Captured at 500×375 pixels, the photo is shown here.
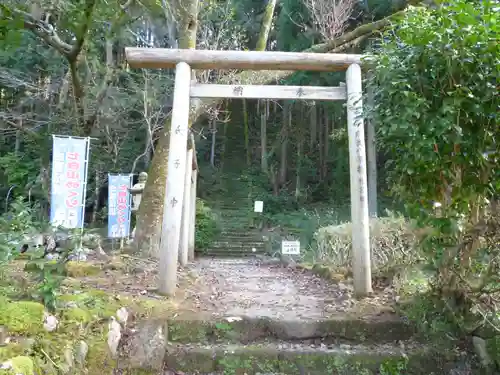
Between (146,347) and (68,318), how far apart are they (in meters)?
0.73

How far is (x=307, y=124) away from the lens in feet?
70.4

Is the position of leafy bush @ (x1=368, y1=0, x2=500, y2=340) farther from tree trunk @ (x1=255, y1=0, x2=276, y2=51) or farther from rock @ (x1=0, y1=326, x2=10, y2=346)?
tree trunk @ (x1=255, y1=0, x2=276, y2=51)

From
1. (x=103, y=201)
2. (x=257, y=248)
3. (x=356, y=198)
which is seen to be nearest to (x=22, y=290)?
(x=356, y=198)

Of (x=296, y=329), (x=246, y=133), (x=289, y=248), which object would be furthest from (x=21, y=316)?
(x=246, y=133)

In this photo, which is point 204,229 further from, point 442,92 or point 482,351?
point 442,92

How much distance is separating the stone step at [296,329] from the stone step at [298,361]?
0.19 m

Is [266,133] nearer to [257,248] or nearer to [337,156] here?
[337,156]

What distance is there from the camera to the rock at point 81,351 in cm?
265

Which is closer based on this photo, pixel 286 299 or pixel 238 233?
pixel 286 299

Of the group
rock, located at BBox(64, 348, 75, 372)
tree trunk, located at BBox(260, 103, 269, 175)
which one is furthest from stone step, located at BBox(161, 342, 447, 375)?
tree trunk, located at BBox(260, 103, 269, 175)

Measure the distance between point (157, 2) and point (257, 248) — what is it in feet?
31.4

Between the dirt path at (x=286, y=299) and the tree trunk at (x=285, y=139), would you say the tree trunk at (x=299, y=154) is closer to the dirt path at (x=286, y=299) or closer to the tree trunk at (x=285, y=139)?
the tree trunk at (x=285, y=139)

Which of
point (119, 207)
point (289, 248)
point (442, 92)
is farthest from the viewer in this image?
point (119, 207)

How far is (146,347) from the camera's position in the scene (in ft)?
10.9
